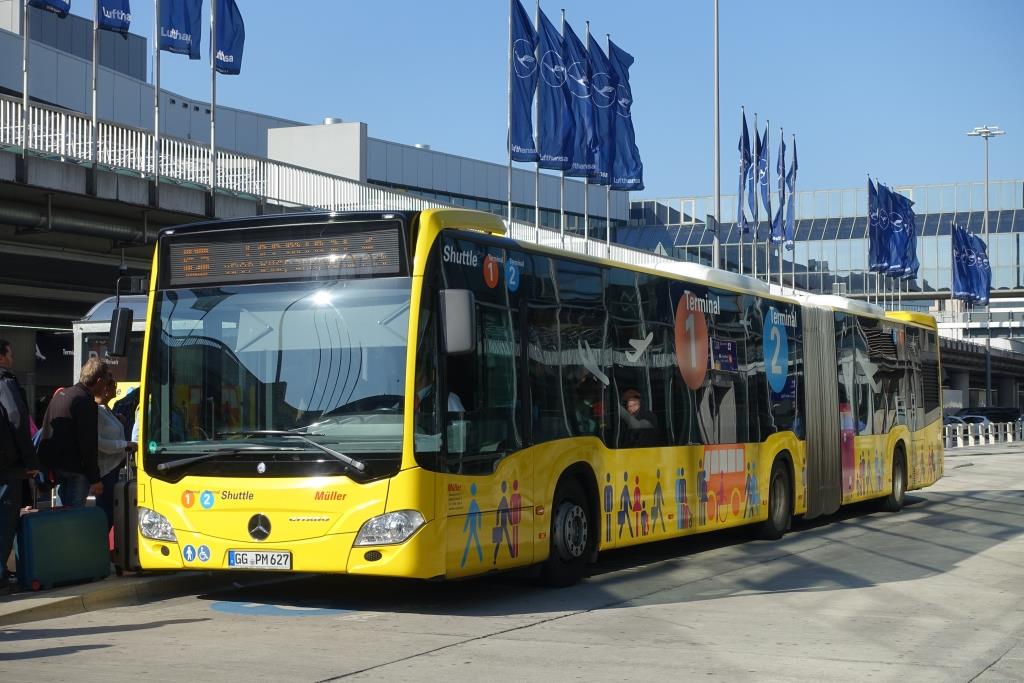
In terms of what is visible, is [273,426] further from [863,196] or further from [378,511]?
[863,196]

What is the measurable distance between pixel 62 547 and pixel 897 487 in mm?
15307

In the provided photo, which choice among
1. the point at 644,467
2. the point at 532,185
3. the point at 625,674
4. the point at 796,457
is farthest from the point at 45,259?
the point at 532,185

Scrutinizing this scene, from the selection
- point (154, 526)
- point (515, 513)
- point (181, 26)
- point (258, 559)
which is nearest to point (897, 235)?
point (181, 26)

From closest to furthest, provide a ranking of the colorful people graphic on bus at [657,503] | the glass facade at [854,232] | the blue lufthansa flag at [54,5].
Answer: the colorful people graphic on bus at [657,503] → the blue lufthansa flag at [54,5] → the glass facade at [854,232]

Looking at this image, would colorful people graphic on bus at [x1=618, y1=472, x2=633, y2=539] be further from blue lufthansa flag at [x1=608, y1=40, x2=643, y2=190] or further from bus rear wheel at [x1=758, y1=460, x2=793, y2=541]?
blue lufthansa flag at [x1=608, y1=40, x2=643, y2=190]

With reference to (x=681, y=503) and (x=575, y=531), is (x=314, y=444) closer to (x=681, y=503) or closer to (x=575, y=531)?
(x=575, y=531)

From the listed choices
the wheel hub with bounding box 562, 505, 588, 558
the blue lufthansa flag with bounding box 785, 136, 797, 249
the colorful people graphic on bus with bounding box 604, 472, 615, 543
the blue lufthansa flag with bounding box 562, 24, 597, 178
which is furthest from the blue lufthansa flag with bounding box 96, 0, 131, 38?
the blue lufthansa flag with bounding box 785, 136, 797, 249

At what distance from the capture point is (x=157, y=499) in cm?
1088

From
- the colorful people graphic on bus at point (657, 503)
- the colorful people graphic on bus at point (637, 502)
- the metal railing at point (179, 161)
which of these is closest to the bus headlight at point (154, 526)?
the colorful people graphic on bus at point (637, 502)

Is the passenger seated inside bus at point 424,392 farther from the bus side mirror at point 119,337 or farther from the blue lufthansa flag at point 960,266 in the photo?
the blue lufthansa flag at point 960,266

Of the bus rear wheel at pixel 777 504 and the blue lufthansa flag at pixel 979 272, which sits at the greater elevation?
the blue lufthansa flag at pixel 979 272

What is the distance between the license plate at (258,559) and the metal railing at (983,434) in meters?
50.7

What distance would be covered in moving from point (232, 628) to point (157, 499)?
1575mm

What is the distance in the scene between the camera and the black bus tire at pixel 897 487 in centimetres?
2258
